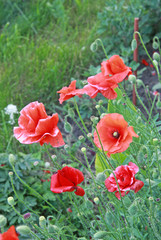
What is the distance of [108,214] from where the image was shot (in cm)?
126

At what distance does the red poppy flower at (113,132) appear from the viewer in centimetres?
118

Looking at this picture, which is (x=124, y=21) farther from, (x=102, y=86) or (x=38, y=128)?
(x=38, y=128)

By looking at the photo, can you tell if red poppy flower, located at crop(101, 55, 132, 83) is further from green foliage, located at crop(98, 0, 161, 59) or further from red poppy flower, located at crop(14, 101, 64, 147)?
green foliage, located at crop(98, 0, 161, 59)

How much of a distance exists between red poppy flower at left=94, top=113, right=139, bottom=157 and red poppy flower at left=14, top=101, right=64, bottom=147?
0.14 metres

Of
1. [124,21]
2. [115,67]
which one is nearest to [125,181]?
[115,67]

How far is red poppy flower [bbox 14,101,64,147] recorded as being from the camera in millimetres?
1246

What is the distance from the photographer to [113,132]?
1272mm

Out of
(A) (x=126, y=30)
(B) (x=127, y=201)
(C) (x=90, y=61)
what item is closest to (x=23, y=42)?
(C) (x=90, y=61)

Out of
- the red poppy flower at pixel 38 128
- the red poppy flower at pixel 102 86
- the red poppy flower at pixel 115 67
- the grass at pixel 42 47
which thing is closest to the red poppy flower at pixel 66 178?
the red poppy flower at pixel 38 128

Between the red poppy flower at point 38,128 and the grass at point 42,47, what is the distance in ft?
3.42

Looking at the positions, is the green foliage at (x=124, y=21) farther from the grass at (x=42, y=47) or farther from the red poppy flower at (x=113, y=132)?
the red poppy flower at (x=113, y=132)

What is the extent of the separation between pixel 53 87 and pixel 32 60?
1.09 feet

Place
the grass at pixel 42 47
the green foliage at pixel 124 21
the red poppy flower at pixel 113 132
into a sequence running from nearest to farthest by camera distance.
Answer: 1. the red poppy flower at pixel 113 132
2. the grass at pixel 42 47
3. the green foliage at pixel 124 21

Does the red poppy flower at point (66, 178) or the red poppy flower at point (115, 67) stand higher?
the red poppy flower at point (115, 67)
